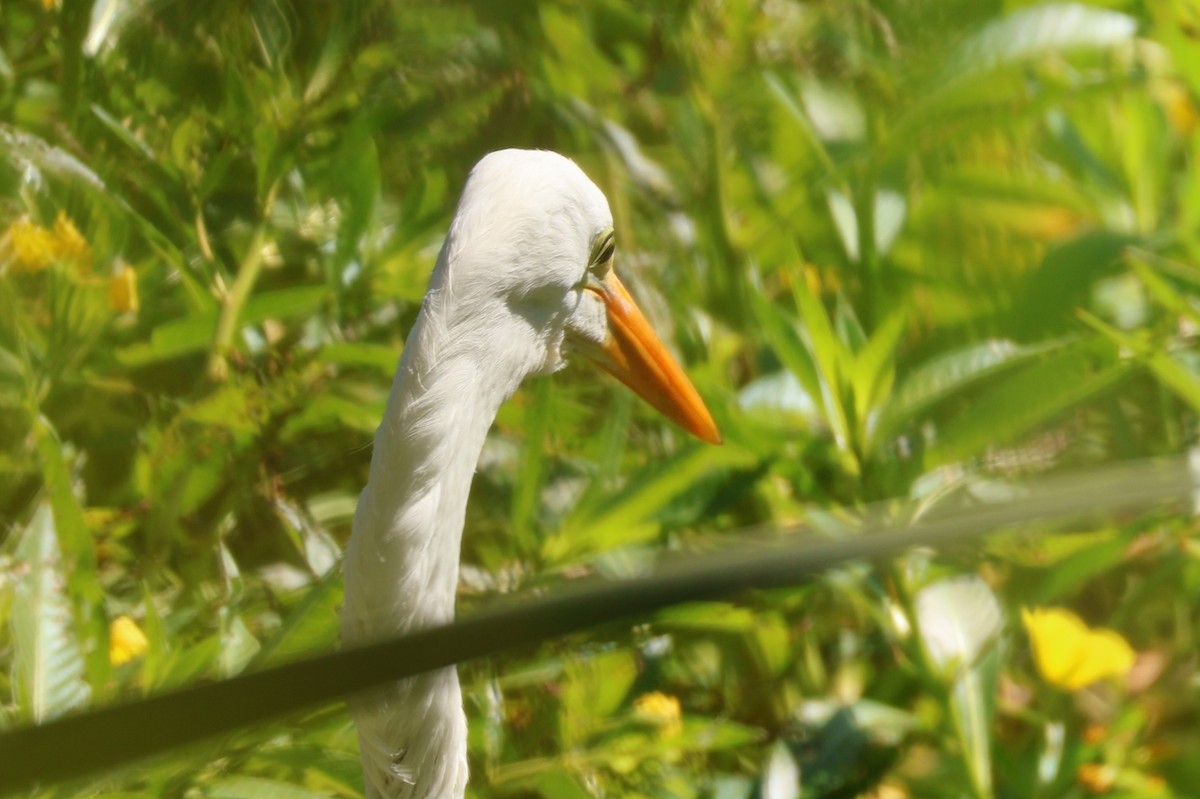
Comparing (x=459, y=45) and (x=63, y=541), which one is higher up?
(x=459, y=45)

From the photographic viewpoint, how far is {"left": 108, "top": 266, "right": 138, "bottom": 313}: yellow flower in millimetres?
1010

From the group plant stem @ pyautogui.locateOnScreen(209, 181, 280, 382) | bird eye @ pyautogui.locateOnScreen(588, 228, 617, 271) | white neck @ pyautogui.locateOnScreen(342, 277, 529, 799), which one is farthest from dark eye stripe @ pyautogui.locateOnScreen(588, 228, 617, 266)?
plant stem @ pyautogui.locateOnScreen(209, 181, 280, 382)

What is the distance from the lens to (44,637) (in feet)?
2.44

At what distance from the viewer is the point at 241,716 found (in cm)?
22

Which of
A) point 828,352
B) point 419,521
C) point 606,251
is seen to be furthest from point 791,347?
point 419,521

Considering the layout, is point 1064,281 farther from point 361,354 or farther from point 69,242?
point 69,242

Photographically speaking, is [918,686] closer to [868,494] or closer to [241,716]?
[868,494]

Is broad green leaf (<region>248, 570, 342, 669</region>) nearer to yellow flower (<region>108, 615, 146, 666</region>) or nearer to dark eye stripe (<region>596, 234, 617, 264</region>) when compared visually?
yellow flower (<region>108, 615, 146, 666</region>)

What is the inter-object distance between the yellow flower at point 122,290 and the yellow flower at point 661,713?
0.56m

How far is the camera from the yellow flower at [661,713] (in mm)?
938

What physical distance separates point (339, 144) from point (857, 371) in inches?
21.1

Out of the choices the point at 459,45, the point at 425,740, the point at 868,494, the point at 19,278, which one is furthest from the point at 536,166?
the point at 459,45

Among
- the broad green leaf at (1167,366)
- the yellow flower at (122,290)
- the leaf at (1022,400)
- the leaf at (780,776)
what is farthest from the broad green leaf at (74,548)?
the broad green leaf at (1167,366)

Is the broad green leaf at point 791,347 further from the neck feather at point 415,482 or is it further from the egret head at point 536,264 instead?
the neck feather at point 415,482
